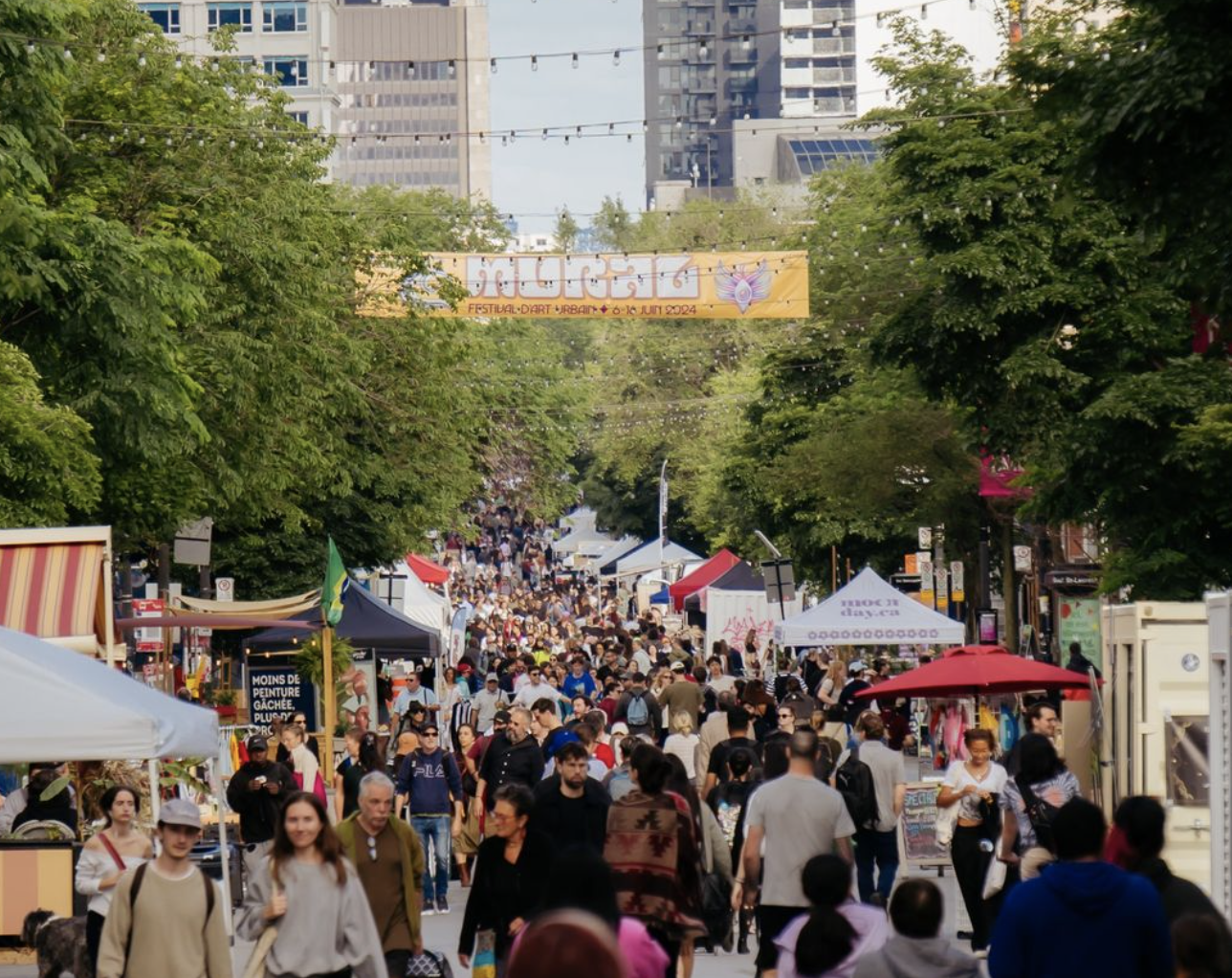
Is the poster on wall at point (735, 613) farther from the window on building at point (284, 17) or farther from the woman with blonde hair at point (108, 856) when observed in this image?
the window on building at point (284, 17)

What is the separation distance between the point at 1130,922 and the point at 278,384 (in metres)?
31.6

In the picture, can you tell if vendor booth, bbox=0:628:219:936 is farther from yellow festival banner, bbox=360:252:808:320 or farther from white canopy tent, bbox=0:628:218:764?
yellow festival banner, bbox=360:252:808:320

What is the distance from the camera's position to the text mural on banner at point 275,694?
109ft

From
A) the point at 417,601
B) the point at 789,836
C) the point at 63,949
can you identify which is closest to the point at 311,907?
the point at 789,836

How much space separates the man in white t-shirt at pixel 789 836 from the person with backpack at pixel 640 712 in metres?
14.6

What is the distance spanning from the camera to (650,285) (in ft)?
149

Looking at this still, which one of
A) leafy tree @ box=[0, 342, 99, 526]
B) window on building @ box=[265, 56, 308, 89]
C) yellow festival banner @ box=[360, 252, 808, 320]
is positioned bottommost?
leafy tree @ box=[0, 342, 99, 526]

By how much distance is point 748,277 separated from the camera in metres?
45.0

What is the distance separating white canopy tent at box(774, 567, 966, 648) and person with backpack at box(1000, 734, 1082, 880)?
61.4 feet

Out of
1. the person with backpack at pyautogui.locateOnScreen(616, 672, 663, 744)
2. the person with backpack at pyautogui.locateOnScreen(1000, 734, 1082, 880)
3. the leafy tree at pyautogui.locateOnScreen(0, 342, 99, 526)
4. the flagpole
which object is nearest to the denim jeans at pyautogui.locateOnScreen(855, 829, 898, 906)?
the person with backpack at pyautogui.locateOnScreen(1000, 734, 1082, 880)

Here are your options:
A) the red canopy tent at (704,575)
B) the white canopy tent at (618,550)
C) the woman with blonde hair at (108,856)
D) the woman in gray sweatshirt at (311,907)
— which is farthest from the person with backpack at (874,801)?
the white canopy tent at (618,550)

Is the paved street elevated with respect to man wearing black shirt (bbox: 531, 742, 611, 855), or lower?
lower

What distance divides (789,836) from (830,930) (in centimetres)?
443

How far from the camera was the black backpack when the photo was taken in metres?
17.9
